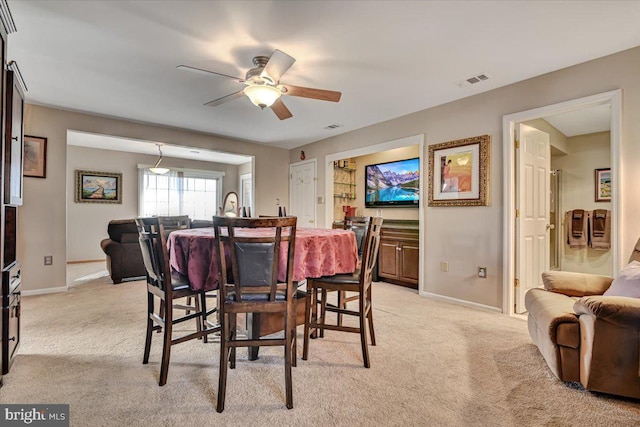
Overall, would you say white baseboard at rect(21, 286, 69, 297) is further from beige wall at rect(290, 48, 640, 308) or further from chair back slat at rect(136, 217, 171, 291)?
beige wall at rect(290, 48, 640, 308)

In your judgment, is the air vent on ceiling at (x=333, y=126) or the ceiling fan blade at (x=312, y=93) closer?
the ceiling fan blade at (x=312, y=93)

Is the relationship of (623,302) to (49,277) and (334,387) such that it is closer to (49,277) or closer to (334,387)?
(334,387)

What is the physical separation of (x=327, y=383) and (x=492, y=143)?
118 inches

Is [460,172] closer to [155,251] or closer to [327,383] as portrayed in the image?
[327,383]

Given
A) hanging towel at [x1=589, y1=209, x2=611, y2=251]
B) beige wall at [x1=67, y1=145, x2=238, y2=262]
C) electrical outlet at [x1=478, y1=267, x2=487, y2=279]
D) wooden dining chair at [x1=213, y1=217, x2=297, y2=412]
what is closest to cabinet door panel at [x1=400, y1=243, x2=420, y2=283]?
electrical outlet at [x1=478, y1=267, x2=487, y2=279]

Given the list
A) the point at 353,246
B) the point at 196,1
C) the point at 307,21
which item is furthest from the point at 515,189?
the point at 196,1

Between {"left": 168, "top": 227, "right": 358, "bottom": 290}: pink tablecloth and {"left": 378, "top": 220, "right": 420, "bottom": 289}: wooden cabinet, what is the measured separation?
2.31 meters

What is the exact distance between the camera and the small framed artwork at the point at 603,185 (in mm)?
4699

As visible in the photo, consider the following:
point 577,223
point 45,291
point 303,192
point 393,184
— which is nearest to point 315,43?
point 393,184

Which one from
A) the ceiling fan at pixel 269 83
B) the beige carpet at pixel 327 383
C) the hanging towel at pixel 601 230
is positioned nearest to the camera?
the beige carpet at pixel 327 383

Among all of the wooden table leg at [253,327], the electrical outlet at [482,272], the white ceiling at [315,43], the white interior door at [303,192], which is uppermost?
the white ceiling at [315,43]

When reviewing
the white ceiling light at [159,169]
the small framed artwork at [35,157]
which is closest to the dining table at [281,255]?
the small framed artwork at [35,157]

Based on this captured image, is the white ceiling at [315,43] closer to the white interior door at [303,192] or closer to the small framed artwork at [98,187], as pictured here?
the white interior door at [303,192]

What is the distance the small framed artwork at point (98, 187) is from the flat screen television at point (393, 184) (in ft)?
18.9
